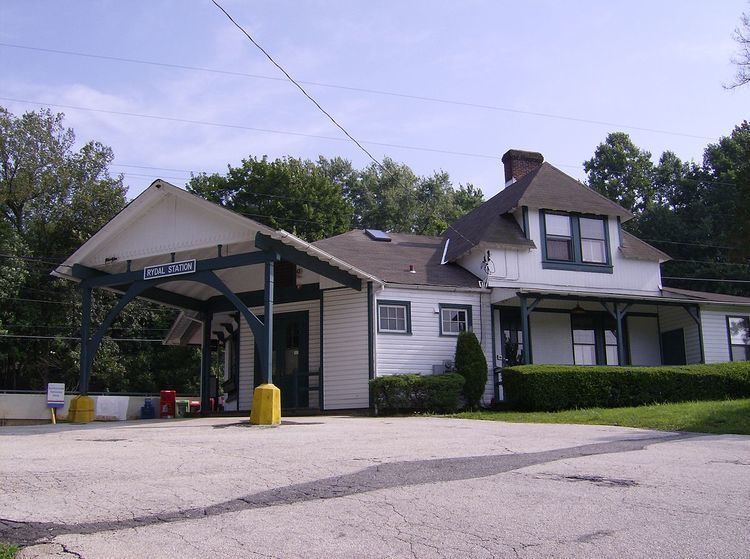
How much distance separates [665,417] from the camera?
593 inches

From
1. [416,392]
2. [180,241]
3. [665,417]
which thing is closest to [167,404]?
[180,241]

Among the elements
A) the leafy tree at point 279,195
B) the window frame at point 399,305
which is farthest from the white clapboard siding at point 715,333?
the leafy tree at point 279,195

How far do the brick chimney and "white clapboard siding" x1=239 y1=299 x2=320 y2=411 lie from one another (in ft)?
→ 34.1

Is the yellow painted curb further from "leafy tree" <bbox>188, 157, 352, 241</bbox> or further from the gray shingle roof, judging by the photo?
"leafy tree" <bbox>188, 157, 352, 241</bbox>

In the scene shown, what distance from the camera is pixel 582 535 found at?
5.79 m

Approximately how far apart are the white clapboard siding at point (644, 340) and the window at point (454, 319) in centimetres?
619

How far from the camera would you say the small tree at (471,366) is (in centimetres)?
1886

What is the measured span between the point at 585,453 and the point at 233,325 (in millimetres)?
15502

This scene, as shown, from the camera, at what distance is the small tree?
1886cm

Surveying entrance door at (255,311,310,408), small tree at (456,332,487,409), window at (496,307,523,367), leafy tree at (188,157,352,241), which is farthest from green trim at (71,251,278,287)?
leafy tree at (188,157,352,241)

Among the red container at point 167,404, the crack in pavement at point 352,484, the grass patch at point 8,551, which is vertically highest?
the red container at point 167,404

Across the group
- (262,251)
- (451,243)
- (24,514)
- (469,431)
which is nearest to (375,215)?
(451,243)

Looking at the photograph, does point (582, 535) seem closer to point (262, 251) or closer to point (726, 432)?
point (726, 432)

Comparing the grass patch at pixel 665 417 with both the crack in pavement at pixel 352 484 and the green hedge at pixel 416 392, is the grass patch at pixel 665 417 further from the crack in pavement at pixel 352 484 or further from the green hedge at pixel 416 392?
the crack in pavement at pixel 352 484
